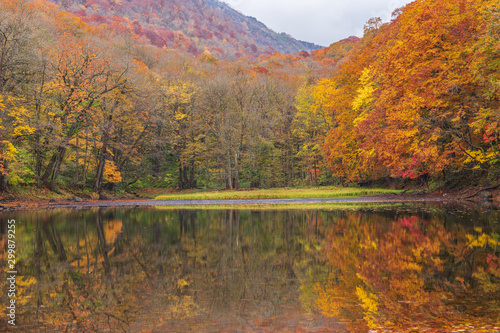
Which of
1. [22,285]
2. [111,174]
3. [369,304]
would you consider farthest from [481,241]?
[111,174]

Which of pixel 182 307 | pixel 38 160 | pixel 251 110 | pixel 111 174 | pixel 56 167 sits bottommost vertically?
pixel 182 307

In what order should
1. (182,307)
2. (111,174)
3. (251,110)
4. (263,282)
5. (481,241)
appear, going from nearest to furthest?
(182,307) → (263,282) → (481,241) → (111,174) → (251,110)

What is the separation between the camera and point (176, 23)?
409ft

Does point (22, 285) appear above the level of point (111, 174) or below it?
below

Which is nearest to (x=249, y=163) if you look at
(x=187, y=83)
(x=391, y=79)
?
(x=187, y=83)

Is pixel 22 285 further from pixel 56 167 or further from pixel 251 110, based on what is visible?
pixel 251 110

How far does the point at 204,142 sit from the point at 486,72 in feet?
117

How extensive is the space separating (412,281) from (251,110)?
4099cm

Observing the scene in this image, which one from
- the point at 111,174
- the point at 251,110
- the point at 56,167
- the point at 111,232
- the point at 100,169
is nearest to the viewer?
the point at 111,232

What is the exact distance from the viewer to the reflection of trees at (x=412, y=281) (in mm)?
4699

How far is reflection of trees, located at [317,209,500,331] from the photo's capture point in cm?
470

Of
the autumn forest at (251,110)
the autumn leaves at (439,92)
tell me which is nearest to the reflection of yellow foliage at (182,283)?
the autumn forest at (251,110)

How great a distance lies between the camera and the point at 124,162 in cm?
4319

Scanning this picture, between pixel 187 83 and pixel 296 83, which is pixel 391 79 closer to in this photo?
pixel 187 83
